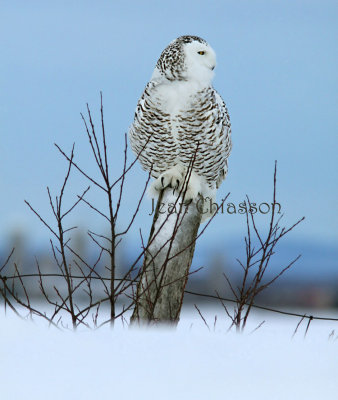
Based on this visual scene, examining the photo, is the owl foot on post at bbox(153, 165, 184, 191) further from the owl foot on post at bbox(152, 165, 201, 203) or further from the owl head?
the owl head

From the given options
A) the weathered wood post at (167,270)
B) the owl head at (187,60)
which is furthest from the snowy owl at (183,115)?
the weathered wood post at (167,270)

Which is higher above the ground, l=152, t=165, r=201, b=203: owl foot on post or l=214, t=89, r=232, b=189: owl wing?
l=214, t=89, r=232, b=189: owl wing

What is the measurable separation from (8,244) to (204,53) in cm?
1479

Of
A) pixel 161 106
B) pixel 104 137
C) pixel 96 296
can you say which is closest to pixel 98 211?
pixel 104 137

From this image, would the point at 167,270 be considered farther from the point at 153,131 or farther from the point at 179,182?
the point at 153,131

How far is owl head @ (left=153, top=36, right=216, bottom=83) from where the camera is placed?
10.7 feet

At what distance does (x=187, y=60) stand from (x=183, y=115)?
30 centimetres

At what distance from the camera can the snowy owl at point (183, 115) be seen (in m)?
3.29

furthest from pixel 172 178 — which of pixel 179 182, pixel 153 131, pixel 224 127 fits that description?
pixel 224 127

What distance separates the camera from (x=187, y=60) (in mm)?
3266

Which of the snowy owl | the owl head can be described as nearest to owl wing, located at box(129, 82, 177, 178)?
the snowy owl

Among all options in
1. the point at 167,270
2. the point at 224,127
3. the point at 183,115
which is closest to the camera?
the point at 167,270

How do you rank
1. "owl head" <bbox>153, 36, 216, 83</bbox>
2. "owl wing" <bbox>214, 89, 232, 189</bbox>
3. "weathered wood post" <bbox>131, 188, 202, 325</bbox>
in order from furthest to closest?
"owl wing" <bbox>214, 89, 232, 189</bbox>, "owl head" <bbox>153, 36, 216, 83</bbox>, "weathered wood post" <bbox>131, 188, 202, 325</bbox>

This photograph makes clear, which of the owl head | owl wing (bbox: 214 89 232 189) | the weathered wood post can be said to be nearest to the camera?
the weathered wood post
